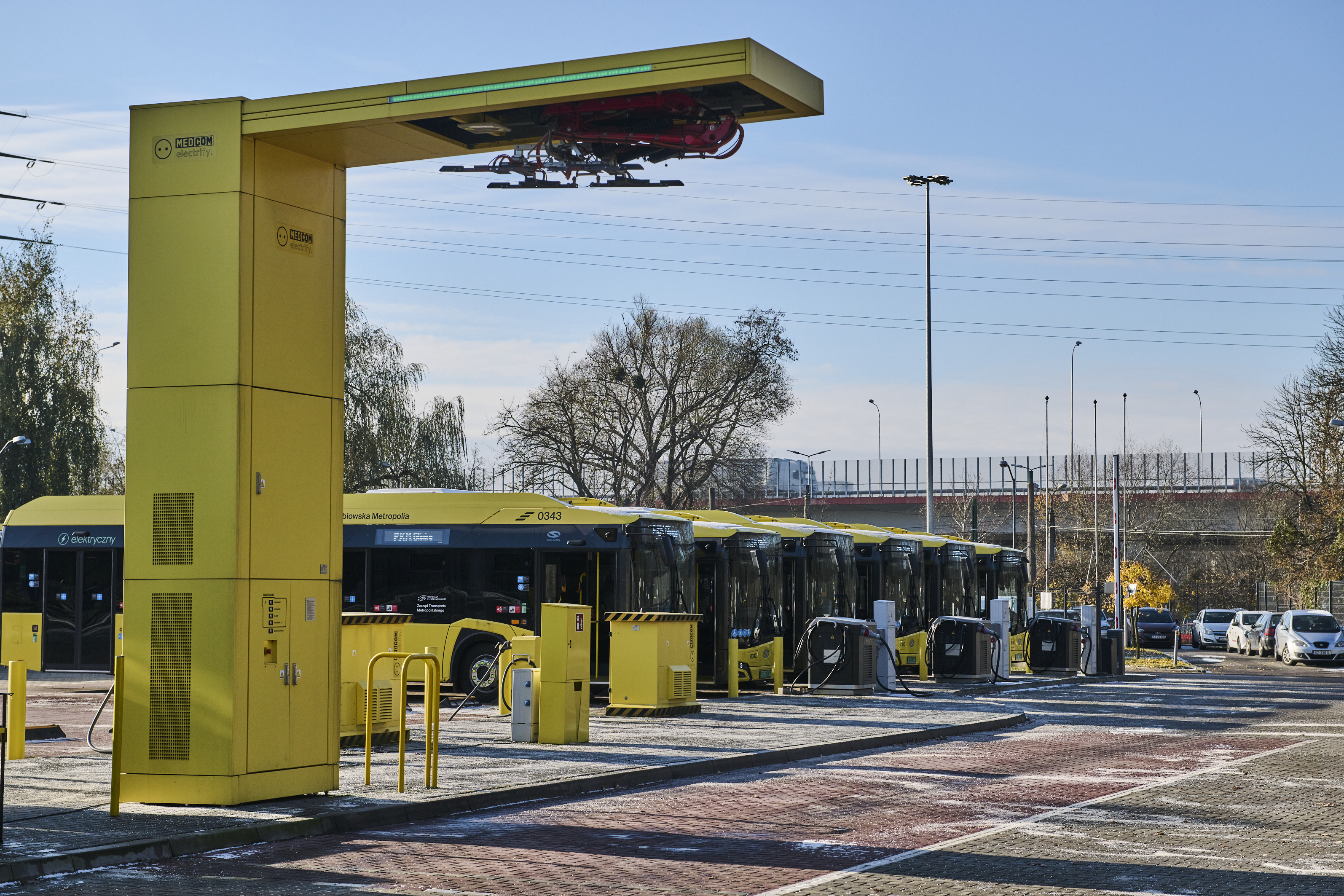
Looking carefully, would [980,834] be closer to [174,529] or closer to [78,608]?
[174,529]

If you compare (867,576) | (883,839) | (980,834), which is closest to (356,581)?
(867,576)

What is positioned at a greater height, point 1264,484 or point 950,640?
point 1264,484

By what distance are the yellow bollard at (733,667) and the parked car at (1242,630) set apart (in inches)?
1289

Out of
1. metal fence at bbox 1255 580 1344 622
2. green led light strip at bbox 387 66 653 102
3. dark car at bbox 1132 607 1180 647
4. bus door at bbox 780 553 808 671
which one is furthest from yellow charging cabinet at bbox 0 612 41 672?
metal fence at bbox 1255 580 1344 622

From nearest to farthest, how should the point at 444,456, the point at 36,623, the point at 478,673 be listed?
the point at 478,673, the point at 36,623, the point at 444,456

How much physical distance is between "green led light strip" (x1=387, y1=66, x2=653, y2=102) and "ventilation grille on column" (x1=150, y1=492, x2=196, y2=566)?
3578mm

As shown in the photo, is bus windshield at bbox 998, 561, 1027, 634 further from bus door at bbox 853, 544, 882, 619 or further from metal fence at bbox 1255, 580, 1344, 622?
metal fence at bbox 1255, 580, 1344, 622

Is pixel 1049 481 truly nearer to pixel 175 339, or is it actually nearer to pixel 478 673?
pixel 478 673

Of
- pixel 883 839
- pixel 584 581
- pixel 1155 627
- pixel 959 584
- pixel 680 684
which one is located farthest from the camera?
pixel 1155 627

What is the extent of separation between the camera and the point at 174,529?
39.8 feet

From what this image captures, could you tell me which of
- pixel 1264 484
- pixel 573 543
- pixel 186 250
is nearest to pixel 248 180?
pixel 186 250

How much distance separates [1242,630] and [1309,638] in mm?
9992

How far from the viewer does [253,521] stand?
12062mm

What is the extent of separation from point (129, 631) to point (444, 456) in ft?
133
